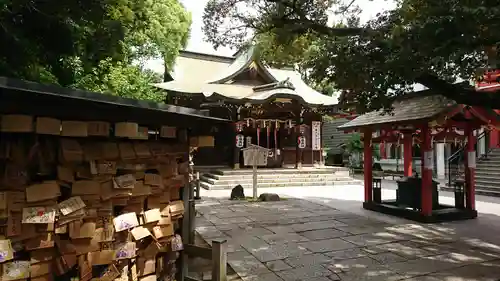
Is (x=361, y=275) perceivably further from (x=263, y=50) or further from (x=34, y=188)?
(x=263, y=50)

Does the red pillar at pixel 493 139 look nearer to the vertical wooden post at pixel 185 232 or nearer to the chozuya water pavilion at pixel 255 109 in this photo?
the chozuya water pavilion at pixel 255 109

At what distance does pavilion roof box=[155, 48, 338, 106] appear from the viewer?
56.3 ft

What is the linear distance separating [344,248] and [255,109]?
496 inches

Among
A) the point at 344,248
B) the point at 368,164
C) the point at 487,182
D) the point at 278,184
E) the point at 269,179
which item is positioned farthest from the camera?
the point at 269,179

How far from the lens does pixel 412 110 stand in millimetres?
8773

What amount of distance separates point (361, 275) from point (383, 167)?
21.0 m

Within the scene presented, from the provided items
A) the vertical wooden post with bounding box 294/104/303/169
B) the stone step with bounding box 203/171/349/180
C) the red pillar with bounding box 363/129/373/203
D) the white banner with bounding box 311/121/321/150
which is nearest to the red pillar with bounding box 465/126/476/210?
the red pillar with bounding box 363/129/373/203

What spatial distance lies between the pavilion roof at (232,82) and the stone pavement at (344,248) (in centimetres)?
881

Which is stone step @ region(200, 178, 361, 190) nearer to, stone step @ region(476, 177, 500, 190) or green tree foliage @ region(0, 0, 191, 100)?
stone step @ region(476, 177, 500, 190)

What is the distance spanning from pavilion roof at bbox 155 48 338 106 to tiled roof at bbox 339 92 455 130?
7.28 meters

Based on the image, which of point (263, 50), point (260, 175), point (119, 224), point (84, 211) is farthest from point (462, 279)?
point (260, 175)

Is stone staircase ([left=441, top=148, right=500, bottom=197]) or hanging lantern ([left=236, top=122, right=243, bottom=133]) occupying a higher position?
hanging lantern ([left=236, top=122, right=243, bottom=133])

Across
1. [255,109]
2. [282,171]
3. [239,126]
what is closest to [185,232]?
[239,126]

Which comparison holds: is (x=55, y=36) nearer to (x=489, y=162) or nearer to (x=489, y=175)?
(x=489, y=175)
